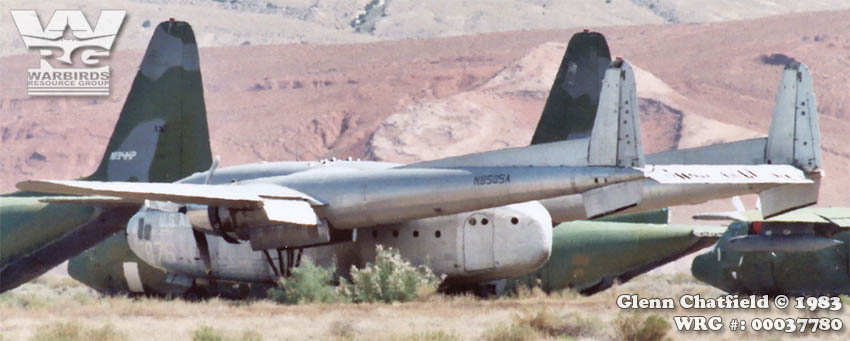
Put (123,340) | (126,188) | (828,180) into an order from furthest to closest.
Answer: (828,180) < (126,188) < (123,340)

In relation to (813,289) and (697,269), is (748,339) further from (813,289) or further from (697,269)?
(697,269)

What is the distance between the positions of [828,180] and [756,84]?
63.5ft

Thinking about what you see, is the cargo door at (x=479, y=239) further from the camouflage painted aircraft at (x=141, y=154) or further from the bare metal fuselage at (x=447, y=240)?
the camouflage painted aircraft at (x=141, y=154)

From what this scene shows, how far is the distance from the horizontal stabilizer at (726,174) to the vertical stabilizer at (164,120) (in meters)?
16.5

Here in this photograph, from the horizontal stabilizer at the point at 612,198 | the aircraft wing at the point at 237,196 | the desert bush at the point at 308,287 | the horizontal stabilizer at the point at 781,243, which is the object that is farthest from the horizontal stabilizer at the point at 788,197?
the desert bush at the point at 308,287

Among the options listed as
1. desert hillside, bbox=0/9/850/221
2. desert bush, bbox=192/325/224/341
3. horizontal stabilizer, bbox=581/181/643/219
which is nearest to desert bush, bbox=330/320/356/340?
desert bush, bbox=192/325/224/341

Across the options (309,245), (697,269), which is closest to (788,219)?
(697,269)

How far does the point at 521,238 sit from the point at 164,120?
1337 centimetres

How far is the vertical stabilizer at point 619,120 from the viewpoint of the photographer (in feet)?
73.7

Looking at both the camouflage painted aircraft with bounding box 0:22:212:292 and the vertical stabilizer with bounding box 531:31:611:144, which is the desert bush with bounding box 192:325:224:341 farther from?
the camouflage painted aircraft with bounding box 0:22:212:292

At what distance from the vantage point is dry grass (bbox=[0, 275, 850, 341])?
2120 cm

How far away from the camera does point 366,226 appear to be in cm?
2667

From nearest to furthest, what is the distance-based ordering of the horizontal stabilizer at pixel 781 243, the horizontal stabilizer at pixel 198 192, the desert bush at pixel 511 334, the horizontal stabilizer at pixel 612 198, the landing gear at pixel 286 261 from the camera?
the desert bush at pixel 511 334 → the horizontal stabilizer at pixel 612 198 → the horizontal stabilizer at pixel 198 192 → the landing gear at pixel 286 261 → the horizontal stabilizer at pixel 781 243

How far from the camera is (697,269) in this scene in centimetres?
3428
